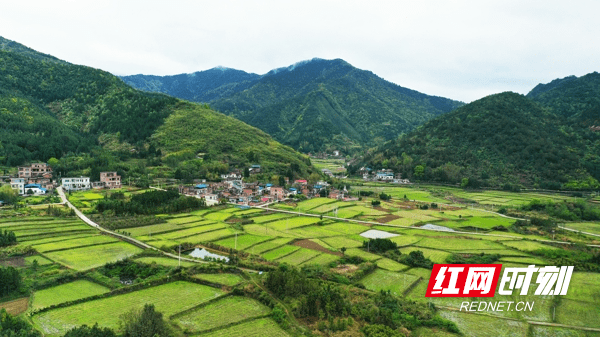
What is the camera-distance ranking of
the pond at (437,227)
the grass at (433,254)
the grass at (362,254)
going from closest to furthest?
the grass at (362,254) → the grass at (433,254) → the pond at (437,227)

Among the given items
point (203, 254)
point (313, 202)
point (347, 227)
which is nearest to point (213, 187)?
point (313, 202)

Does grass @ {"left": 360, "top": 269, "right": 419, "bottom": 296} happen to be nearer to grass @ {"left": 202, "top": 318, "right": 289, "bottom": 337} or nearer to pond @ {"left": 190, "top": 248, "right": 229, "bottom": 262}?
grass @ {"left": 202, "top": 318, "right": 289, "bottom": 337}

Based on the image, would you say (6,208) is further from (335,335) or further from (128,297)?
(335,335)

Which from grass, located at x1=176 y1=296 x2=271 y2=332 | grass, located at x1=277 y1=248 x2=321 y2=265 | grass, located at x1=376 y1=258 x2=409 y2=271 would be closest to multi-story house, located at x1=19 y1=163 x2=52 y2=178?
grass, located at x1=277 y1=248 x2=321 y2=265

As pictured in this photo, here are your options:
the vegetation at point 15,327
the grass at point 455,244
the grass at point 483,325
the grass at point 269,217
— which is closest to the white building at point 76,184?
the grass at point 269,217

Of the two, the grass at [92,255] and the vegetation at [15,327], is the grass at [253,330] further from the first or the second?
the grass at [92,255]

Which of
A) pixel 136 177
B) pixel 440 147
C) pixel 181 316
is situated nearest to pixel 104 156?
pixel 136 177
